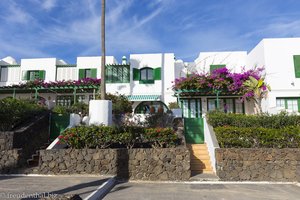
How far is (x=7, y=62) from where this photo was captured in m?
25.2

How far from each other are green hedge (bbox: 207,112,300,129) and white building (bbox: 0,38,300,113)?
19.5 feet

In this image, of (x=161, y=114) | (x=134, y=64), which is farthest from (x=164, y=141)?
(x=134, y=64)

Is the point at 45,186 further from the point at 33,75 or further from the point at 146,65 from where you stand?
the point at 33,75

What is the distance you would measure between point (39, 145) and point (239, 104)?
16677mm

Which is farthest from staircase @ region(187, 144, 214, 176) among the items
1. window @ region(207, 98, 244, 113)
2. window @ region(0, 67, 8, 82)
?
window @ region(0, 67, 8, 82)

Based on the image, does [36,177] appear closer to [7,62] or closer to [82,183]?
[82,183]

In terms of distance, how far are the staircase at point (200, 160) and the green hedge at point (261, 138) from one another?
1.46m

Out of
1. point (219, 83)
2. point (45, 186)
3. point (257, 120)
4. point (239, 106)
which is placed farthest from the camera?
point (239, 106)

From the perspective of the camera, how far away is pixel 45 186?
7586 millimetres

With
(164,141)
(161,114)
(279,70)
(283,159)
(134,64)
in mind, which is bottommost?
(283,159)

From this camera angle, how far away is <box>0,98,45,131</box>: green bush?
1159cm

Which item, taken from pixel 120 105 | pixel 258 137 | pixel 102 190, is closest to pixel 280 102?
pixel 258 137

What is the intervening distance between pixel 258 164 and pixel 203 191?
132 inches

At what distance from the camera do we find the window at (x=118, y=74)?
2203cm
